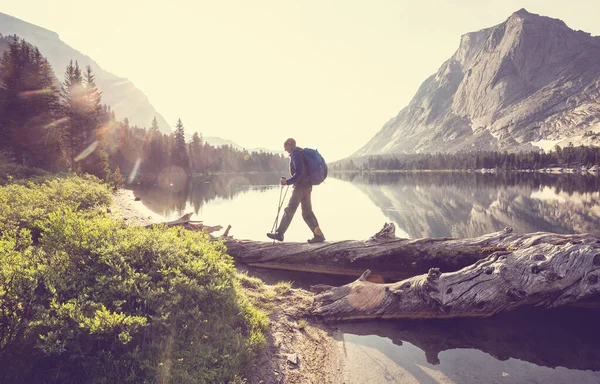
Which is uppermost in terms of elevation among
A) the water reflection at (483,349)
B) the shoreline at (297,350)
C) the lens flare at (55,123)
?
the lens flare at (55,123)

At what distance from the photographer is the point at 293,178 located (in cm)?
935

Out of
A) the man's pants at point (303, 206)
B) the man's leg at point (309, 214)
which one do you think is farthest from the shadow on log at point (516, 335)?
the man's pants at point (303, 206)

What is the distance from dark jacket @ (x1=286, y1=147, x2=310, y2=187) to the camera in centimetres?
A: 941

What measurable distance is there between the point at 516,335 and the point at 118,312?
25.4 ft

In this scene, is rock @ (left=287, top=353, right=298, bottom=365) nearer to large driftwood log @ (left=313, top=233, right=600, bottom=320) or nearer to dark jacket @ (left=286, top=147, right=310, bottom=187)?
large driftwood log @ (left=313, top=233, right=600, bottom=320)

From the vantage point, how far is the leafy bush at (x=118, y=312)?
3.19m

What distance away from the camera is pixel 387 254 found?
28.8 ft

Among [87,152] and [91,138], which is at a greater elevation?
[91,138]

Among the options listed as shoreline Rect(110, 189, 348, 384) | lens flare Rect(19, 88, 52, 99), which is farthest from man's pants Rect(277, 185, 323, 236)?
lens flare Rect(19, 88, 52, 99)

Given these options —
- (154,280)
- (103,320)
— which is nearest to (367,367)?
(154,280)

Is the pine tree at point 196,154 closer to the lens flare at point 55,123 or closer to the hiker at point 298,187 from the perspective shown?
the lens flare at point 55,123

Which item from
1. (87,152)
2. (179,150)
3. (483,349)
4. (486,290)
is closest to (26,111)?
(87,152)

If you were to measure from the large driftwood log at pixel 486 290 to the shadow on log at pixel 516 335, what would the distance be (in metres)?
0.26

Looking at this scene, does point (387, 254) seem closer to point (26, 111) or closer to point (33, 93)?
point (26, 111)
